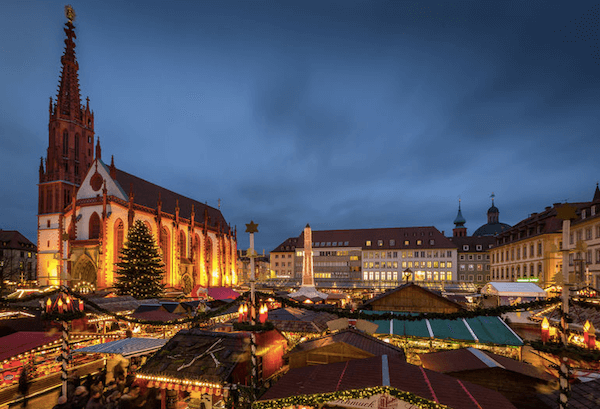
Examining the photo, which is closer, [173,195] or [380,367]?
[380,367]

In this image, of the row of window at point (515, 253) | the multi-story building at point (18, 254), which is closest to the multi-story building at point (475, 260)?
the row of window at point (515, 253)

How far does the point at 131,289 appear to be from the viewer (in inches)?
1259

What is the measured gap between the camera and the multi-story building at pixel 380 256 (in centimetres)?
6406

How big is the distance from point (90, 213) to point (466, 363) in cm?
4757

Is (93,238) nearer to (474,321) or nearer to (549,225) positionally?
(474,321)

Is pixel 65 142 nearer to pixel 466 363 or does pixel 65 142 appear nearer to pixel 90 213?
pixel 90 213

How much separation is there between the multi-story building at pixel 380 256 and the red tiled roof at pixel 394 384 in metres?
55.1

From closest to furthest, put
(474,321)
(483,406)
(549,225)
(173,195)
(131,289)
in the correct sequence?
1. (483,406)
2. (474,321)
3. (131,289)
4. (549,225)
5. (173,195)

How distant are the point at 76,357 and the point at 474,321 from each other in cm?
1877

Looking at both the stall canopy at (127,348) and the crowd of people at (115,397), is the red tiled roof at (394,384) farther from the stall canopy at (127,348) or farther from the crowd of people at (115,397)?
the stall canopy at (127,348)

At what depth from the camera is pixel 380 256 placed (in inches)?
2675

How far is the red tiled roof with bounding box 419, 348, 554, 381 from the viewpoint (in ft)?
29.3

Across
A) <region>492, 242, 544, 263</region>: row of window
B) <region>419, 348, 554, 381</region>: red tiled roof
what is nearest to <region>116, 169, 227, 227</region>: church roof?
<region>419, 348, 554, 381</region>: red tiled roof

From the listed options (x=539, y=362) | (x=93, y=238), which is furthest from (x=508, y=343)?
(x=93, y=238)
